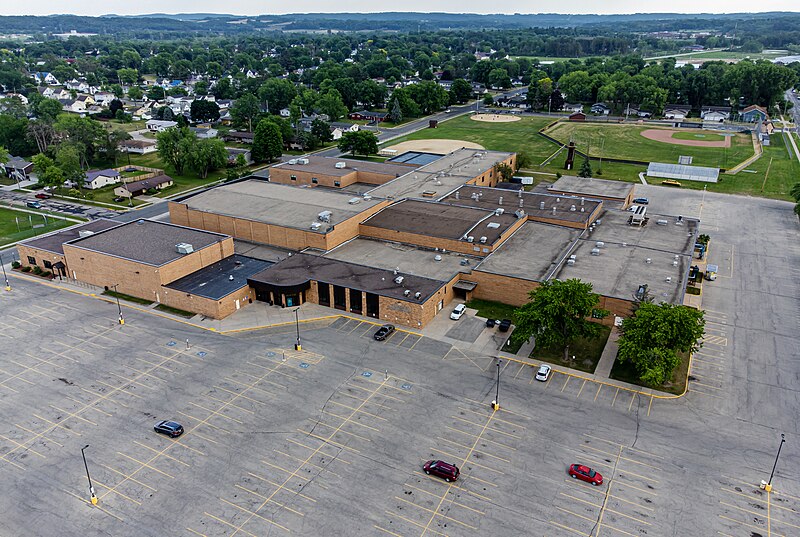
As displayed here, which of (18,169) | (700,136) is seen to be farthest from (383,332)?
(700,136)

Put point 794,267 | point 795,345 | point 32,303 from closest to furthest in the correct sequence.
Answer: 1. point 795,345
2. point 32,303
3. point 794,267

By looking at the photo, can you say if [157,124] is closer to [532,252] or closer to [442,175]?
[442,175]

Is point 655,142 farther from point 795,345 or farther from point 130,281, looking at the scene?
point 130,281

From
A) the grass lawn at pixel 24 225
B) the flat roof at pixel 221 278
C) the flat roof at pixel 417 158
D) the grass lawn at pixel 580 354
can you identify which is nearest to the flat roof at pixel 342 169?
the flat roof at pixel 417 158

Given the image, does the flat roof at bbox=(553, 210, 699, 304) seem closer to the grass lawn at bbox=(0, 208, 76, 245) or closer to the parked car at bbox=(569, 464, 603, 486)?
the parked car at bbox=(569, 464, 603, 486)

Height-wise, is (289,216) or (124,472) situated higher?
(289,216)

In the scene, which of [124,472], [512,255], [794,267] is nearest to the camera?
[124,472]

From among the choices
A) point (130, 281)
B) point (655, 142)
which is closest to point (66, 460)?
point (130, 281)
